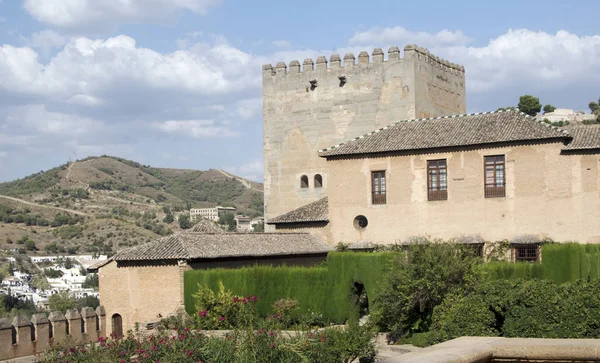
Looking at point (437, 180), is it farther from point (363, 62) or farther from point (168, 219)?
point (168, 219)

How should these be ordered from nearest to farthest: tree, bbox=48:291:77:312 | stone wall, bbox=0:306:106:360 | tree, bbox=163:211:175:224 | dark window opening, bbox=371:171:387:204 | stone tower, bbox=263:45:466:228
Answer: stone wall, bbox=0:306:106:360 → dark window opening, bbox=371:171:387:204 → stone tower, bbox=263:45:466:228 → tree, bbox=48:291:77:312 → tree, bbox=163:211:175:224

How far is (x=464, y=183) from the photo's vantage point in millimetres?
30641

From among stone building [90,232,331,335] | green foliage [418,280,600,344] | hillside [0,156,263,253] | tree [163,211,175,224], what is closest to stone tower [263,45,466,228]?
stone building [90,232,331,335]

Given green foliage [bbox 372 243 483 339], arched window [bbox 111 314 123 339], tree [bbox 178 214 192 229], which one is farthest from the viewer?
tree [bbox 178 214 192 229]

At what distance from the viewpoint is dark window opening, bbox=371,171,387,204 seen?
32.2 metres

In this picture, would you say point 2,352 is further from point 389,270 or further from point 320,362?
point 320,362

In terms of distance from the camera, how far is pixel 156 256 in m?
27.4

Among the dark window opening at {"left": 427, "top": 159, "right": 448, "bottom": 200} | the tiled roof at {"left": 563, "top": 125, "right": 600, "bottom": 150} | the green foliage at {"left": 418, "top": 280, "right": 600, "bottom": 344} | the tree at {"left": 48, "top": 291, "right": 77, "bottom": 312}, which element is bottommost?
the tree at {"left": 48, "top": 291, "right": 77, "bottom": 312}

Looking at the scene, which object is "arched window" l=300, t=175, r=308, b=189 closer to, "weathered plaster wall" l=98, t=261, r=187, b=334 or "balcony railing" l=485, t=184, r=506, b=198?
"balcony railing" l=485, t=184, r=506, b=198

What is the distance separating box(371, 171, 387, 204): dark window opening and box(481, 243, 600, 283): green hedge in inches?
291

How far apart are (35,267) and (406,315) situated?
2248 inches

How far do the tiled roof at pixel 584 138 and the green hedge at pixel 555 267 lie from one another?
424 cm

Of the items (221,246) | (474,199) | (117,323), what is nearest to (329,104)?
(474,199)

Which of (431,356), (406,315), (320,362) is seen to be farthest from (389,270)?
(431,356)
